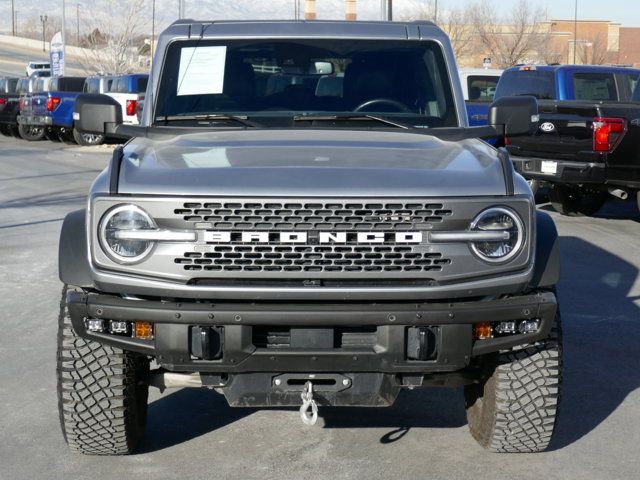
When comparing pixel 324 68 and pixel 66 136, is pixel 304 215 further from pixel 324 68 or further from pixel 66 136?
pixel 66 136

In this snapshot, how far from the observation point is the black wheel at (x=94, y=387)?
16.1 feet

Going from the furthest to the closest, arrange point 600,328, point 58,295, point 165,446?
point 58,295 → point 600,328 → point 165,446

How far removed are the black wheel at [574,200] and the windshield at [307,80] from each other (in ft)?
29.0

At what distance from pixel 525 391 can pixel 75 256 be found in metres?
2.00

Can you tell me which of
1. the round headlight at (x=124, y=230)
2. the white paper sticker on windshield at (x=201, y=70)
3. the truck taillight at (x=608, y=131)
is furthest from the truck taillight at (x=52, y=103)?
the round headlight at (x=124, y=230)

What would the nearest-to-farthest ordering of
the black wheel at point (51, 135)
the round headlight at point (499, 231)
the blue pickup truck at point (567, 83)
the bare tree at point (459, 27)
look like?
1. the round headlight at point (499, 231)
2. the blue pickup truck at point (567, 83)
3. the black wheel at point (51, 135)
4. the bare tree at point (459, 27)

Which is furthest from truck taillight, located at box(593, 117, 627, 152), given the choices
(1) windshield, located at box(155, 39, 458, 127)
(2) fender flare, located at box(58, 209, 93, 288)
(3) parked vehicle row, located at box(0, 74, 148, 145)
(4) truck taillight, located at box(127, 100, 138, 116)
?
(4) truck taillight, located at box(127, 100, 138, 116)

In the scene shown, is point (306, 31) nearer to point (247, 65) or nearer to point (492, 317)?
point (247, 65)

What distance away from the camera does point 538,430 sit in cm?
513

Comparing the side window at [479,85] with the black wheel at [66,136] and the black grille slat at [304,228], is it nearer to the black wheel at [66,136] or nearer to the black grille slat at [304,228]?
the black wheel at [66,136]

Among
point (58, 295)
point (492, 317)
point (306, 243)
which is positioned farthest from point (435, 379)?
point (58, 295)

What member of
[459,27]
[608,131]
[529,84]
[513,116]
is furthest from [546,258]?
[459,27]

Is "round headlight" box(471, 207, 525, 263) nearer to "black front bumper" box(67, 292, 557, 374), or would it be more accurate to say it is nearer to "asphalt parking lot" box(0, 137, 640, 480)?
"black front bumper" box(67, 292, 557, 374)

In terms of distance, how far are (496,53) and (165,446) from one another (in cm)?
4940
